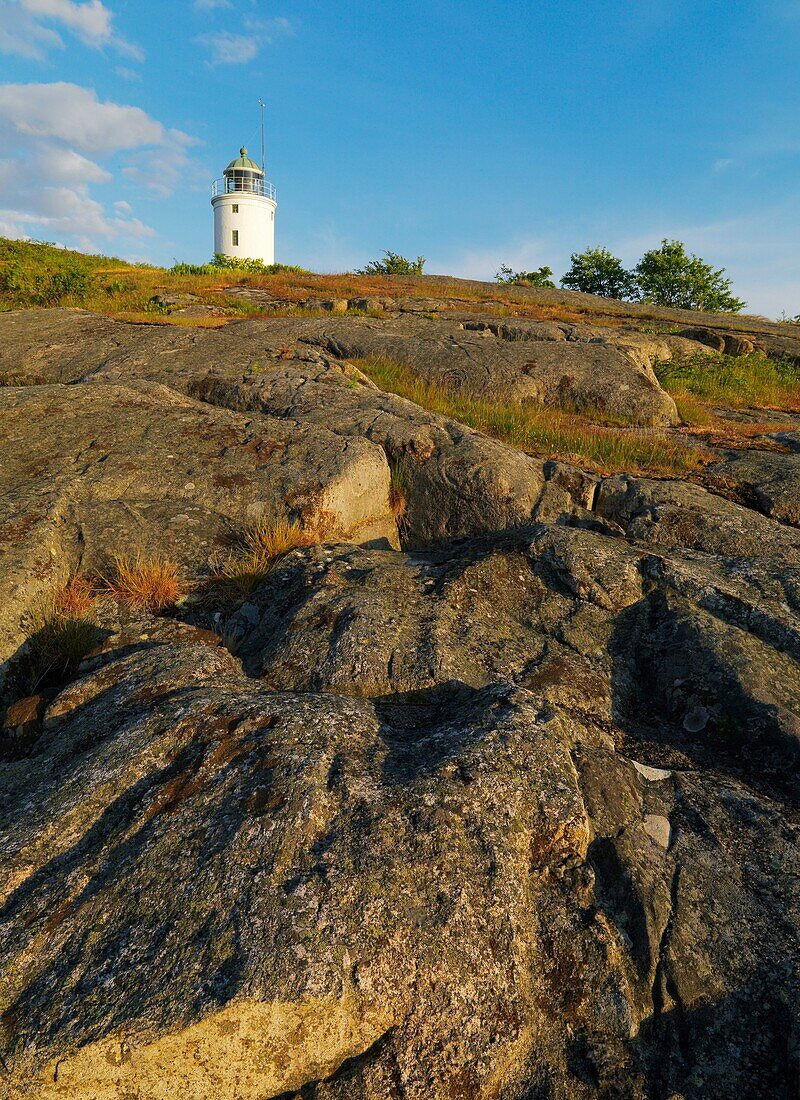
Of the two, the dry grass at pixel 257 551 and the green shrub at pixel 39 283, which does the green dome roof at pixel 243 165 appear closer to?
the green shrub at pixel 39 283

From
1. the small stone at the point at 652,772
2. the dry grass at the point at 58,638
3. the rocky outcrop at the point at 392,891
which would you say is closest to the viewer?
the rocky outcrop at the point at 392,891

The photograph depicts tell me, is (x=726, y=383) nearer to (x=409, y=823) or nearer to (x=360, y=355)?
(x=360, y=355)

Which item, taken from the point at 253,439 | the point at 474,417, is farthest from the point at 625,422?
the point at 253,439

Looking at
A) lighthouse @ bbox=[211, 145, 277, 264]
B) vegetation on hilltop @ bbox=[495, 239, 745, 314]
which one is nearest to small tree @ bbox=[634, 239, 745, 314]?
vegetation on hilltop @ bbox=[495, 239, 745, 314]

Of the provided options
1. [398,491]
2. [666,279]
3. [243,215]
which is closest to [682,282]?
[666,279]

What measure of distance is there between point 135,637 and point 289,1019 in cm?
310

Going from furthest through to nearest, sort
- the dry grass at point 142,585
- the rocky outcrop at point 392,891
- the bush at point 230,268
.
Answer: the bush at point 230,268 → the dry grass at point 142,585 → the rocky outcrop at point 392,891

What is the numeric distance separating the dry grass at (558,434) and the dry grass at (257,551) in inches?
177

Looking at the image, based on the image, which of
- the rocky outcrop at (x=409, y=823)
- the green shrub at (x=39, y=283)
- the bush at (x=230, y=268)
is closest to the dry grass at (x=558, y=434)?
the rocky outcrop at (x=409, y=823)

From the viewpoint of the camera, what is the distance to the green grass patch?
14305 mm

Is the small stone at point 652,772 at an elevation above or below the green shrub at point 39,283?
below

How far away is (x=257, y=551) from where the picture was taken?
580cm

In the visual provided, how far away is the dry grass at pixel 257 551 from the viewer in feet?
18.2

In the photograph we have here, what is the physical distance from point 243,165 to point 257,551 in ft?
→ 204
